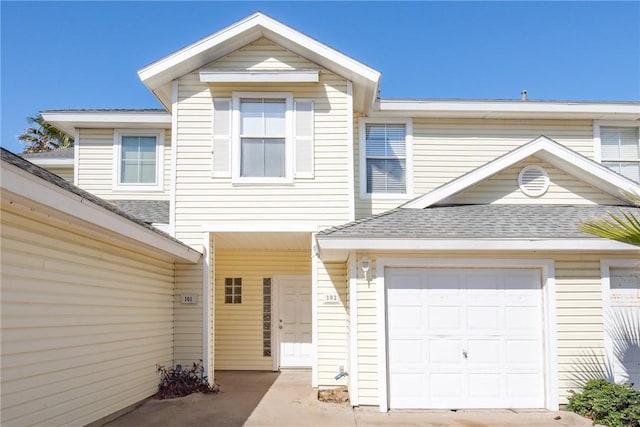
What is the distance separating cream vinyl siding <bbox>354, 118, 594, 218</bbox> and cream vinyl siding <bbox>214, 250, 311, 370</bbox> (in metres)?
3.84

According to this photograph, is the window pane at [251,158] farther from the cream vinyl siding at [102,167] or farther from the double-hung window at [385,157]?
the cream vinyl siding at [102,167]

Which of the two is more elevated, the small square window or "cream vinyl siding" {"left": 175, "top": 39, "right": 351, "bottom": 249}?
"cream vinyl siding" {"left": 175, "top": 39, "right": 351, "bottom": 249}

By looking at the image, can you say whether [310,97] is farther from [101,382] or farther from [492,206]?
[101,382]

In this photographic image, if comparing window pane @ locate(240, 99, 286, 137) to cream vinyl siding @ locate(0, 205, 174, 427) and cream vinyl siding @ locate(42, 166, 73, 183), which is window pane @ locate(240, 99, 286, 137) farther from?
cream vinyl siding @ locate(42, 166, 73, 183)

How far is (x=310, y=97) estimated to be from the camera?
10727 mm

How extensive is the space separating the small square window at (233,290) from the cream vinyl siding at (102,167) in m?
2.70

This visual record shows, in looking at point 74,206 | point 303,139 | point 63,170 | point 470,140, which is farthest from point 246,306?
point 74,206

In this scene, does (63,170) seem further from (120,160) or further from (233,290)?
(233,290)

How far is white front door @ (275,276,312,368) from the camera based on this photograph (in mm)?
13602

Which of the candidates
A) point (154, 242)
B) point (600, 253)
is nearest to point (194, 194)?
point (154, 242)

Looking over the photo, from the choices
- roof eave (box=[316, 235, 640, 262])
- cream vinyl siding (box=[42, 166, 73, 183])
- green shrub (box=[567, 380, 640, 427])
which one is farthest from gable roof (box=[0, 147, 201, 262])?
green shrub (box=[567, 380, 640, 427])

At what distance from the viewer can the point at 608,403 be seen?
7.95 m

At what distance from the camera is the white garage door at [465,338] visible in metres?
8.76

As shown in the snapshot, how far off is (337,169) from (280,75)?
2.00 m
